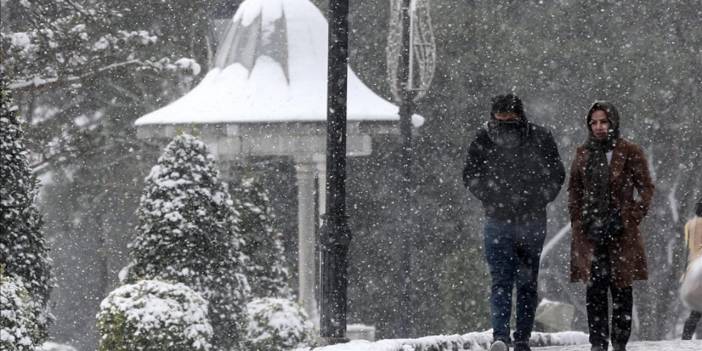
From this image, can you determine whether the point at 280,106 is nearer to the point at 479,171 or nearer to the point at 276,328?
the point at 276,328

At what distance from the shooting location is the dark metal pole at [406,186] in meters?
14.2

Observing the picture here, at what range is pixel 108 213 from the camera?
32.5m

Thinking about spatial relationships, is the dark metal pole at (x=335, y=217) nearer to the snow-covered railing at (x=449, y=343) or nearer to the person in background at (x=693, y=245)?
the snow-covered railing at (x=449, y=343)

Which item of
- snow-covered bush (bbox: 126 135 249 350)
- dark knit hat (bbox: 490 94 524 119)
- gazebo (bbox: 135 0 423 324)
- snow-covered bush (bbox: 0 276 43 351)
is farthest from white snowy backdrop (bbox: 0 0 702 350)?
dark knit hat (bbox: 490 94 524 119)

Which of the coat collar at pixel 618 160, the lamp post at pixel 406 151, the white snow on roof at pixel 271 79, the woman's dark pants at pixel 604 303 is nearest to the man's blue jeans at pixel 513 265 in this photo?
the woman's dark pants at pixel 604 303

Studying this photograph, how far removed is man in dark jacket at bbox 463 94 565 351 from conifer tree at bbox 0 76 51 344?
398cm

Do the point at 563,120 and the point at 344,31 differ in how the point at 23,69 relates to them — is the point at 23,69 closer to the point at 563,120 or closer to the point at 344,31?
the point at 344,31

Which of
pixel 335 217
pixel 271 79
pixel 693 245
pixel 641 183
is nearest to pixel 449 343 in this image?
pixel 335 217

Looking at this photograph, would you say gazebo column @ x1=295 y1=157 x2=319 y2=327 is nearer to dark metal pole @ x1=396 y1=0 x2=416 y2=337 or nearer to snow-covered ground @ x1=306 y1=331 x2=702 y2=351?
dark metal pole @ x1=396 y1=0 x2=416 y2=337

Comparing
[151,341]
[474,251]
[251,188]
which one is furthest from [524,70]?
[151,341]

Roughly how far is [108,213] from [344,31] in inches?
960

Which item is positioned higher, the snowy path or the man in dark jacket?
the man in dark jacket

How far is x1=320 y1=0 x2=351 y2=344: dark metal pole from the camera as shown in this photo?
335 inches

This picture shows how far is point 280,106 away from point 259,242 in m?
2.69
